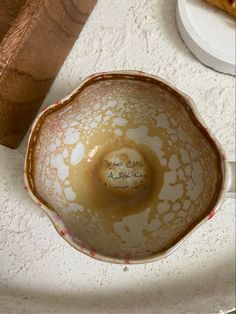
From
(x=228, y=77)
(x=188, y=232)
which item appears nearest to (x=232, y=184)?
(x=188, y=232)

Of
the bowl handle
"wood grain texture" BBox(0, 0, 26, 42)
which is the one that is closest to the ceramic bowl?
the bowl handle

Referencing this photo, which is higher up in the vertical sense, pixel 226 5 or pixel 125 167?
pixel 226 5

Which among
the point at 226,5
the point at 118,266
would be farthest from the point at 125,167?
the point at 226,5

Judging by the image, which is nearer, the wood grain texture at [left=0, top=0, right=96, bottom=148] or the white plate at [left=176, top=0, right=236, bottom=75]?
the wood grain texture at [left=0, top=0, right=96, bottom=148]

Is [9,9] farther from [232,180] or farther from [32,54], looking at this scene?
[232,180]

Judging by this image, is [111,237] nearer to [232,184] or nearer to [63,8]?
[232,184]

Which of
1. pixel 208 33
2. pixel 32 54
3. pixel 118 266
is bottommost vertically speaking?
pixel 118 266

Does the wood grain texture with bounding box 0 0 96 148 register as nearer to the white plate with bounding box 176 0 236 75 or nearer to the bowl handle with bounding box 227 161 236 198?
the white plate with bounding box 176 0 236 75
